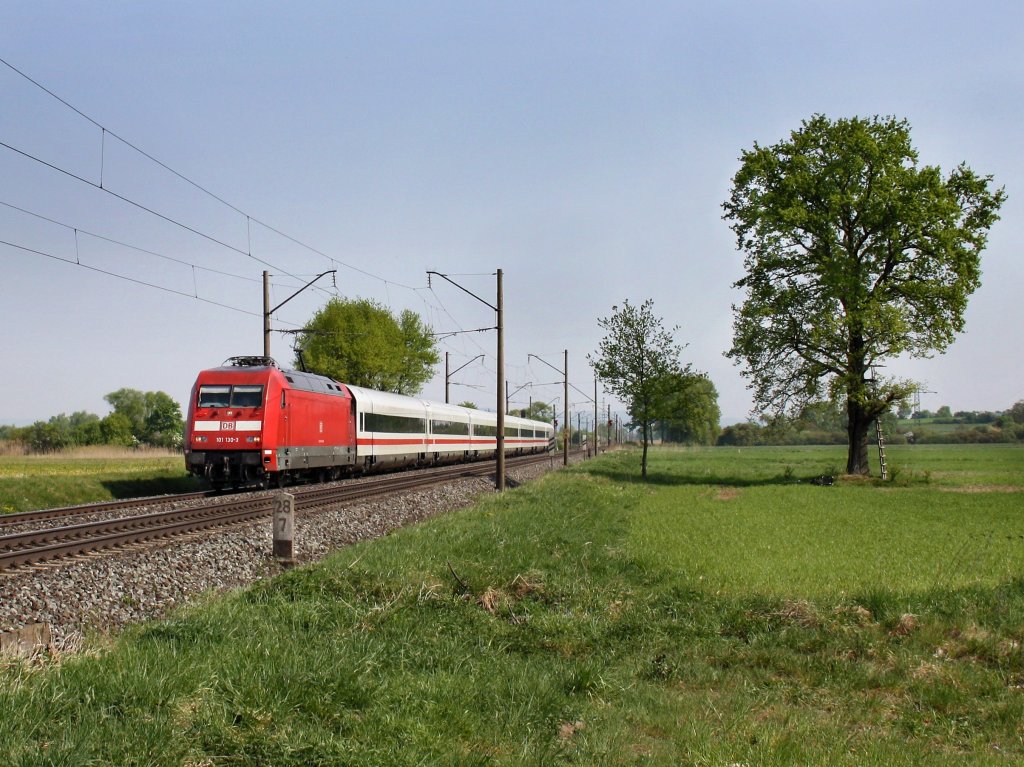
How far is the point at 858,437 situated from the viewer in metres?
38.2

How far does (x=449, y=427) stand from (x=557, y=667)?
43382 mm

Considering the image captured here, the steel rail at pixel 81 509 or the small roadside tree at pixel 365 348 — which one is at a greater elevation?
the small roadside tree at pixel 365 348

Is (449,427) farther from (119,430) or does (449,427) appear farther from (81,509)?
(119,430)

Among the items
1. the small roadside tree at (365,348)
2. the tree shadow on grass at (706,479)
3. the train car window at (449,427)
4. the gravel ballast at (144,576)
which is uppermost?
the small roadside tree at (365,348)

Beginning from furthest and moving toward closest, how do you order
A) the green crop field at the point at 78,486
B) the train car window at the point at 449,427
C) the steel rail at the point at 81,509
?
1. the train car window at the point at 449,427
2. the green crop field at the point at 78,486
3. the steel rail at the point at 81,509

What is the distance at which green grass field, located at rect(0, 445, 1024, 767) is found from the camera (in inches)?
194

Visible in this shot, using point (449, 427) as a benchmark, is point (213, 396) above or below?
above

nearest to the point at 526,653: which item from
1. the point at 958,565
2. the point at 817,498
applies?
the point at 958,565

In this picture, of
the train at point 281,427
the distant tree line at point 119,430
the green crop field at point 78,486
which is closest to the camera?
the green crop field at point 78,486

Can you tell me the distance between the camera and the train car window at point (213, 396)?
2431cm

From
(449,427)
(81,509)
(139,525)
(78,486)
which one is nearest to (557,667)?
(139,525)

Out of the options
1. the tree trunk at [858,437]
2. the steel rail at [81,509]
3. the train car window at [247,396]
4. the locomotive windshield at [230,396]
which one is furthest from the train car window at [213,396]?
the tree trunk at [858,437]

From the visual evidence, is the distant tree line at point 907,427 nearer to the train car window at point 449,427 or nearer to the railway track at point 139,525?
the train car window at point 449,427

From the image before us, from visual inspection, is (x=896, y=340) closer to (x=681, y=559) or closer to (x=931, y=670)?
(x=681, y=559)
